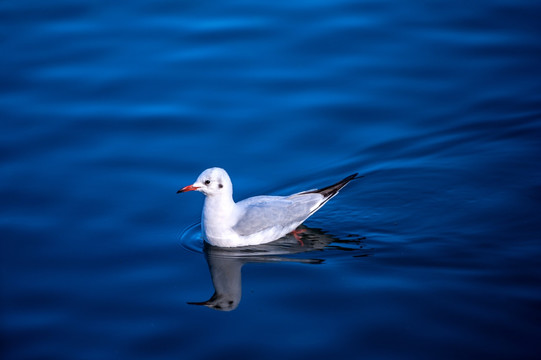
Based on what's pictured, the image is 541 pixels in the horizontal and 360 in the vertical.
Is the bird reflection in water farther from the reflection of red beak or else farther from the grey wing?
the reflection of red beak

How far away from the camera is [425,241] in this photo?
30.0ft

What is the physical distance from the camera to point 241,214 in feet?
31.1

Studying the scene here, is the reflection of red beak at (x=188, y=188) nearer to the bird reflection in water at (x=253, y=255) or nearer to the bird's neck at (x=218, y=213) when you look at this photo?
the bird's neck at (x=218, y=213)

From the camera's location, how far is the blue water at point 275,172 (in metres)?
7.68

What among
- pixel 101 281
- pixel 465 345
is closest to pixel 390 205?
pixel 465 345

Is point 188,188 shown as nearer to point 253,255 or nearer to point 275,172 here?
point 253,255

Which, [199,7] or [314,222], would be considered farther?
[199,7]

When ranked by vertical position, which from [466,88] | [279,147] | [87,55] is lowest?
[279,147]

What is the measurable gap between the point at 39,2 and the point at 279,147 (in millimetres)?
8026

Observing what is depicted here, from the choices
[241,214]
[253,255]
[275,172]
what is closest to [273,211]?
[241,214]

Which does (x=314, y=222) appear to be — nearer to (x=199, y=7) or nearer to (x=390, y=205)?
(x=390, y=205)

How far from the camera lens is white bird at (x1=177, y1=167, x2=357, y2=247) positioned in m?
A: 9.34

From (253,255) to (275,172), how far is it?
1.98 m

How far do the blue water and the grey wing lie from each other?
1.14 ft
